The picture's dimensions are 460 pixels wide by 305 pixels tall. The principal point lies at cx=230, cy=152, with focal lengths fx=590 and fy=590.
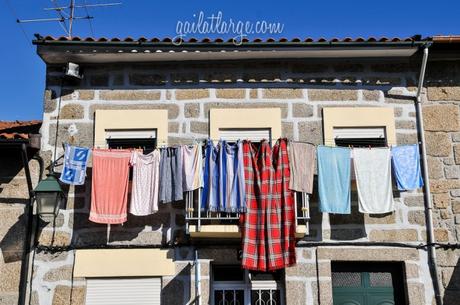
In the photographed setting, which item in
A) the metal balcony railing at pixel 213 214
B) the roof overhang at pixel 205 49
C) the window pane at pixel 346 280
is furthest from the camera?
the roof overhang at pixel 205 49

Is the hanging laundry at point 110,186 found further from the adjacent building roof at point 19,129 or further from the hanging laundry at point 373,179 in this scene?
the hanging laundry at point 373,179

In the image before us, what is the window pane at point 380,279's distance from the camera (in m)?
8.27

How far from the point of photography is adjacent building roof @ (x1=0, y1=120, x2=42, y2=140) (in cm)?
833

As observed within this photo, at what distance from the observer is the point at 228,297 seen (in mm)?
8195

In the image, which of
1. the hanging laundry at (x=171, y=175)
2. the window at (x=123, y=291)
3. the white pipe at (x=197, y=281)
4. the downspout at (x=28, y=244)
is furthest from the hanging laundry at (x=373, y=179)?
the downspout at (x=28, y=244)

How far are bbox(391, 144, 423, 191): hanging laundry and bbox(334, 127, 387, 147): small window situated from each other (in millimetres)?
412

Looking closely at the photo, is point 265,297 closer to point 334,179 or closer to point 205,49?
point 334,179

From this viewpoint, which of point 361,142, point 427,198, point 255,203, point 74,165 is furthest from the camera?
point 361,142

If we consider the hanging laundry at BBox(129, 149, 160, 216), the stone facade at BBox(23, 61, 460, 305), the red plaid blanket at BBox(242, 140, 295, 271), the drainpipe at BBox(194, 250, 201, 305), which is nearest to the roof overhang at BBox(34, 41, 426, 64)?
the stone facade at BBox(23, 61, 460, 305)

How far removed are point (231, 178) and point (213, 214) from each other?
575 millimetres

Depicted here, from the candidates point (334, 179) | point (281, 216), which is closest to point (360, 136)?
A: point (334, 179)

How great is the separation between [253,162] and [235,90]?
1.28m

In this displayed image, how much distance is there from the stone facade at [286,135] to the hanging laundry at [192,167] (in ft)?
1.43

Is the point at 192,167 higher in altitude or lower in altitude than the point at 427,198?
higher
